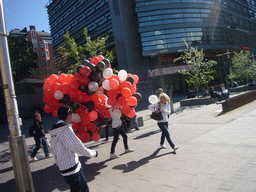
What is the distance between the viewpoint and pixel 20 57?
30.2 metres

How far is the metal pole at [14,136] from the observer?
352 centimetres

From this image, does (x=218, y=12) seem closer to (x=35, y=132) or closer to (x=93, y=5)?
(x=93, y=5)

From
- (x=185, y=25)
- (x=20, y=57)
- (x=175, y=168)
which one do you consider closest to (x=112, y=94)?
(x=175, y=168)

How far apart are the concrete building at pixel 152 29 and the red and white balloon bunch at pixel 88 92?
2453 cm

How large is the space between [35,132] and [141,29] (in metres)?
29.4

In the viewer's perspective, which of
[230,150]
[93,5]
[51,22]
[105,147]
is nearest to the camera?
[230,150]

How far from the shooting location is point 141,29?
32.6 meters

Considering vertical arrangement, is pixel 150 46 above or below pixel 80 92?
above

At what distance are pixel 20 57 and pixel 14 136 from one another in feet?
102

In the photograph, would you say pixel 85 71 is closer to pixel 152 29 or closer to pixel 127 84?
pixel 127 84

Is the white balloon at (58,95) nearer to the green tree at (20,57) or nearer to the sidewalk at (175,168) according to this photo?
the sidewalk at (175,168)

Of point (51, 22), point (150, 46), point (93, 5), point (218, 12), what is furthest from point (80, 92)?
point (51, 22)

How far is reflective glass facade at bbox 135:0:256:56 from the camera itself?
32938 mm

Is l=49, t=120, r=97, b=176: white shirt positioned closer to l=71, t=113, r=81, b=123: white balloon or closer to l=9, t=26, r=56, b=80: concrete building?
l=71, t=113, r=81, b=123: white balloon
